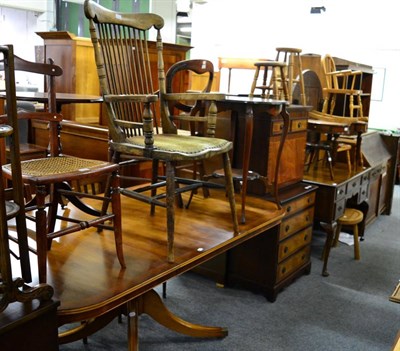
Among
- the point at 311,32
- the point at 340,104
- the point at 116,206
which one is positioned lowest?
the point at 116,206

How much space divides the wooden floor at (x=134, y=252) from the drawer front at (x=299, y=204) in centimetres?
12

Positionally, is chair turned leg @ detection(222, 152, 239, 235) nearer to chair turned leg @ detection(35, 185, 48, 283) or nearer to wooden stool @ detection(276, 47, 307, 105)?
chair turned leg @ detection(35, 185, 48, 283)

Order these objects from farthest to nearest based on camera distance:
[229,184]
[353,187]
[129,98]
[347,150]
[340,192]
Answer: [347,150] < [353,187] < [340,192] < [229,184] < [129,98]

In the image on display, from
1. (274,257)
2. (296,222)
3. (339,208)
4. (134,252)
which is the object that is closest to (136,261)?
(134,252)

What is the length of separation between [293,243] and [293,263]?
0.49 feet

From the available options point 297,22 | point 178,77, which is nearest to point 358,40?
point 297,22

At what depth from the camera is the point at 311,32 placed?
838cm

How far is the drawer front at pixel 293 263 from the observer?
3005mm

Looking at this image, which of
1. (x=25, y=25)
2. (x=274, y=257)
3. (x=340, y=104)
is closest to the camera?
(x=274, y=257)

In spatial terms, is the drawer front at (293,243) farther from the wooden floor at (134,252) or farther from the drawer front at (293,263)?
the wooden floor at (134,252)

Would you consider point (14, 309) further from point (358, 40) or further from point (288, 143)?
point (358, 40)

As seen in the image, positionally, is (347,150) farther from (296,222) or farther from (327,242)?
(296,222)

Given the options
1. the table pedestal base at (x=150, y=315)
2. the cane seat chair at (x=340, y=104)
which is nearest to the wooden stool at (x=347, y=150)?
the cane seat chair at (x=340, y=104)

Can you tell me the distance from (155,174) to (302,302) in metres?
1.22
